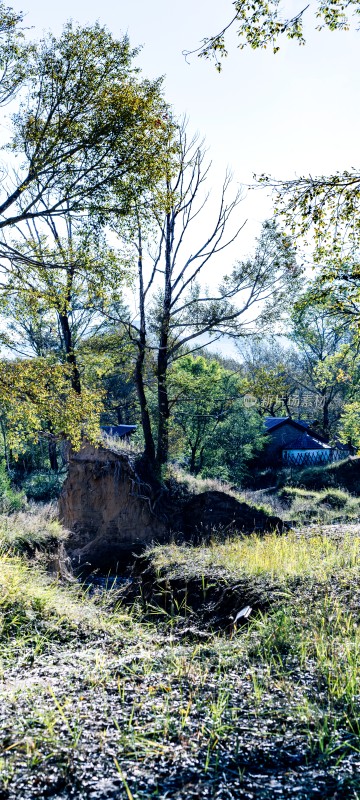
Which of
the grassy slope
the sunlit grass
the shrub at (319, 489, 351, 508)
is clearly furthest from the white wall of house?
the grassy slope

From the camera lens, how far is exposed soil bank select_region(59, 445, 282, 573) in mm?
16828

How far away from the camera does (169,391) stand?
71.2 feet

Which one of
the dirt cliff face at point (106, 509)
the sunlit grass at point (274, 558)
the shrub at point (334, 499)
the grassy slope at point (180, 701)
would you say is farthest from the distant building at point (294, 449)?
the grassy slope at point (180, 701)

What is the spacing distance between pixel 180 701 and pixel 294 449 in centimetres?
3379

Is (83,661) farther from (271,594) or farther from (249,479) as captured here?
(249,479)

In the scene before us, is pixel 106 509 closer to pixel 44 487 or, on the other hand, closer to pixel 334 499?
pixel 334 499

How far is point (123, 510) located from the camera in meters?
17.7

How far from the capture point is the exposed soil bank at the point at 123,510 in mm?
16828

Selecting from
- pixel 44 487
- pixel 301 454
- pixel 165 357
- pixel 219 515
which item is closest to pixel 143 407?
pixel 165 357

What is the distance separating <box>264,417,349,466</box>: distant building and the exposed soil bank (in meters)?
19.4

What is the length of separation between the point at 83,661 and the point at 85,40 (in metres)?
9.23

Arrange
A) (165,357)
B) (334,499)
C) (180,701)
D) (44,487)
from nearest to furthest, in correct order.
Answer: (180,701) → (165,357) → (334,499) → (44,487)

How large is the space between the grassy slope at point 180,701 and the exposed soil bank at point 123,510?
1019cm

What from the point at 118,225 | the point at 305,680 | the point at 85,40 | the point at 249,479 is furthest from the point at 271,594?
the point at 249,479
